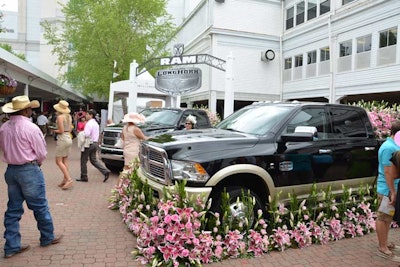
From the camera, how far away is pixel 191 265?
4.17 meters

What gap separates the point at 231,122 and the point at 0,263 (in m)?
3.78

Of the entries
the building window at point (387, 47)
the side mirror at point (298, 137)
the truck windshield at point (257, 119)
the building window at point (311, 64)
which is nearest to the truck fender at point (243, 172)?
A: the side mirror at point (298, 137)

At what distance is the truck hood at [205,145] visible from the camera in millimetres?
4477

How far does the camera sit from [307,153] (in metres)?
5.10

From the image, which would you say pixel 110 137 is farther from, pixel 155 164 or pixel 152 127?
pixel 155 164

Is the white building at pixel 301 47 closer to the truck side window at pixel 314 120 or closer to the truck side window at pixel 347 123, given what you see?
the truck side window at pixel 347 123

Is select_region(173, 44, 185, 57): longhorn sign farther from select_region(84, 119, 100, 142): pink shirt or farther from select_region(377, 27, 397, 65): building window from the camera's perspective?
select_region(377, 27, 397, 65): building window

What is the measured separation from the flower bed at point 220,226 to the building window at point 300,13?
18898 millimetres

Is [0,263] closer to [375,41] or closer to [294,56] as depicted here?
[375,41]

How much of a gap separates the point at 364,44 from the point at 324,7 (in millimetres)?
4038

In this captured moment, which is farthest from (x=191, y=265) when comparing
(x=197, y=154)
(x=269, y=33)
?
(x=269, y=33)

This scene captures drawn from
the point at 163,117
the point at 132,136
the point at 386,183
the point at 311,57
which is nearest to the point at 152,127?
the point at 163,117

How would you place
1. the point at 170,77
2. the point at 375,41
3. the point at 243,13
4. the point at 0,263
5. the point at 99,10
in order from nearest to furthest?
1. the point at 0,263
2. the point at 170,77
3. the point at 375,41
4. the point at 99,10
5. the point at 243,13

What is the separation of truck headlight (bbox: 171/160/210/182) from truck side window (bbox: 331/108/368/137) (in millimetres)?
2470
